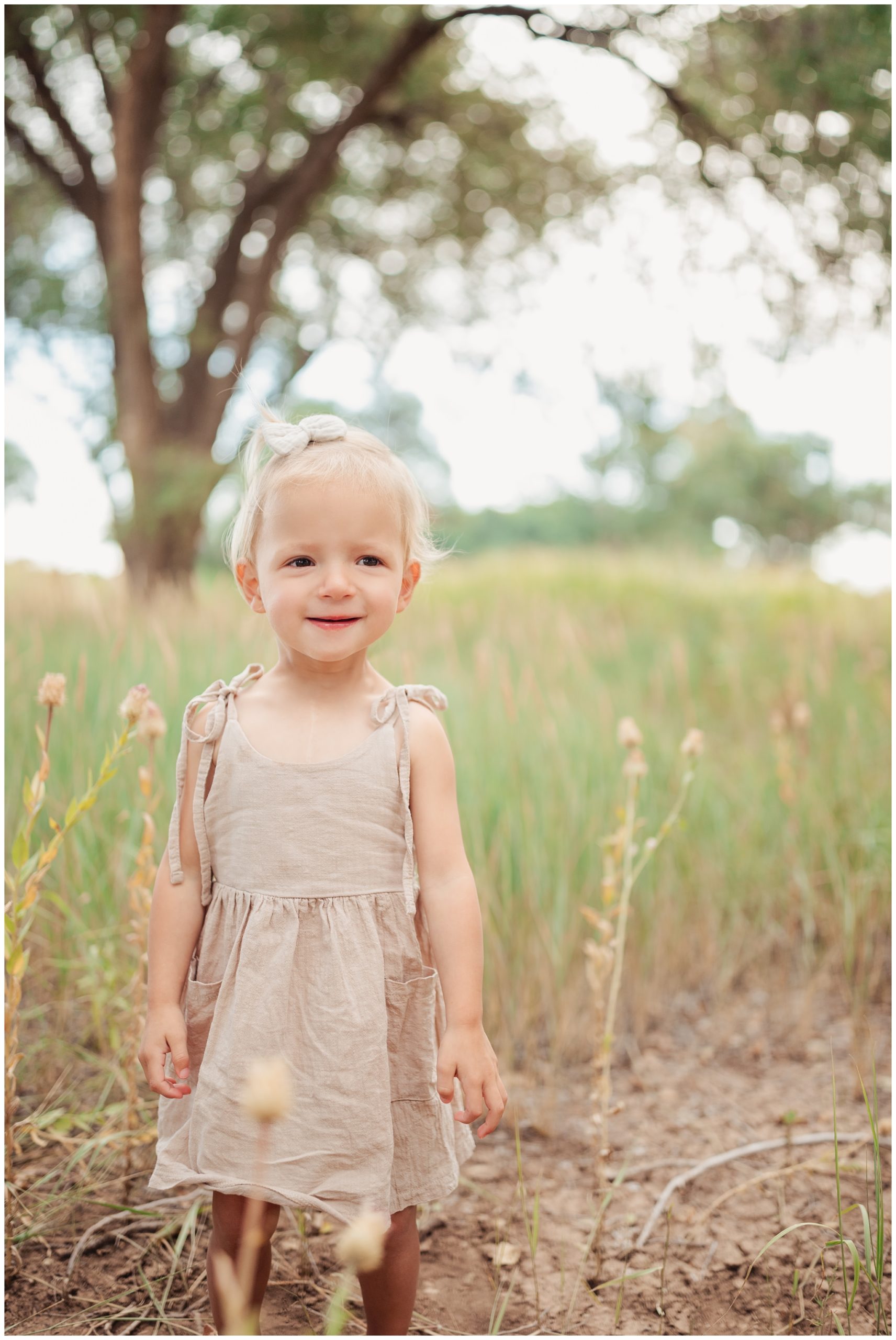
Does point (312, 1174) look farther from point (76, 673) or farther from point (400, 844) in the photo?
point (76, 673)

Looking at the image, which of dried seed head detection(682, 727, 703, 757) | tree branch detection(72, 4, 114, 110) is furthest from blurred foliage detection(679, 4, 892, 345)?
dried seed head detection(682, 727, 703, 757)

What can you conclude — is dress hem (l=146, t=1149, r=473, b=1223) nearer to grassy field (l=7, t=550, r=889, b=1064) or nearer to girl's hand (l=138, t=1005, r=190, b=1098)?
girl's hand (l=138, t=1005, r=190, b=1098)

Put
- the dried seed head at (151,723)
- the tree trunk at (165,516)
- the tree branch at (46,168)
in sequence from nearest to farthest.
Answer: the dried seed head at (151,723)
the tree trunk at (165,516)
the tree branch at (46,168)

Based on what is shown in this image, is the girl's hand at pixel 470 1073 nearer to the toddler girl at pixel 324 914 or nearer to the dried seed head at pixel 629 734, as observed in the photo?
the toddler girl at pixel 324 914

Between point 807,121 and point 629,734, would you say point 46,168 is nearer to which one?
point 807,121

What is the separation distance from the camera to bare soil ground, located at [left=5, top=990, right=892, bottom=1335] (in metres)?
1.53

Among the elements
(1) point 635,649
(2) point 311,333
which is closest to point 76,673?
(1) point 635,649

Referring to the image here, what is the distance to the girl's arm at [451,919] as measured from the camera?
4.09 ft

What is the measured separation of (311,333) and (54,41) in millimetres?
2443

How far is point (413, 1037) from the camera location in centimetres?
134

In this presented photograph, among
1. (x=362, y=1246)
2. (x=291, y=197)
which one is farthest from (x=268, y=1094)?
(x=291, y=197)

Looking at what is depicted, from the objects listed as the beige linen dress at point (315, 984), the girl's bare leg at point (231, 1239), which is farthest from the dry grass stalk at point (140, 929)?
the girl's bare leg at point (231, 1239)

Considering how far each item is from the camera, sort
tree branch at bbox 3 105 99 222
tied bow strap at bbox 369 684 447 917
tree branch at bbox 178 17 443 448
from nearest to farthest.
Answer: tied bow strap at bbox 369 684 447 917 → tree branch at bbox 178 17 443 448 → tree branch at bbox 3 105 99 222

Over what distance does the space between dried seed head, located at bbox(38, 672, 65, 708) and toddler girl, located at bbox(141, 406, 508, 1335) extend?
22 cm
